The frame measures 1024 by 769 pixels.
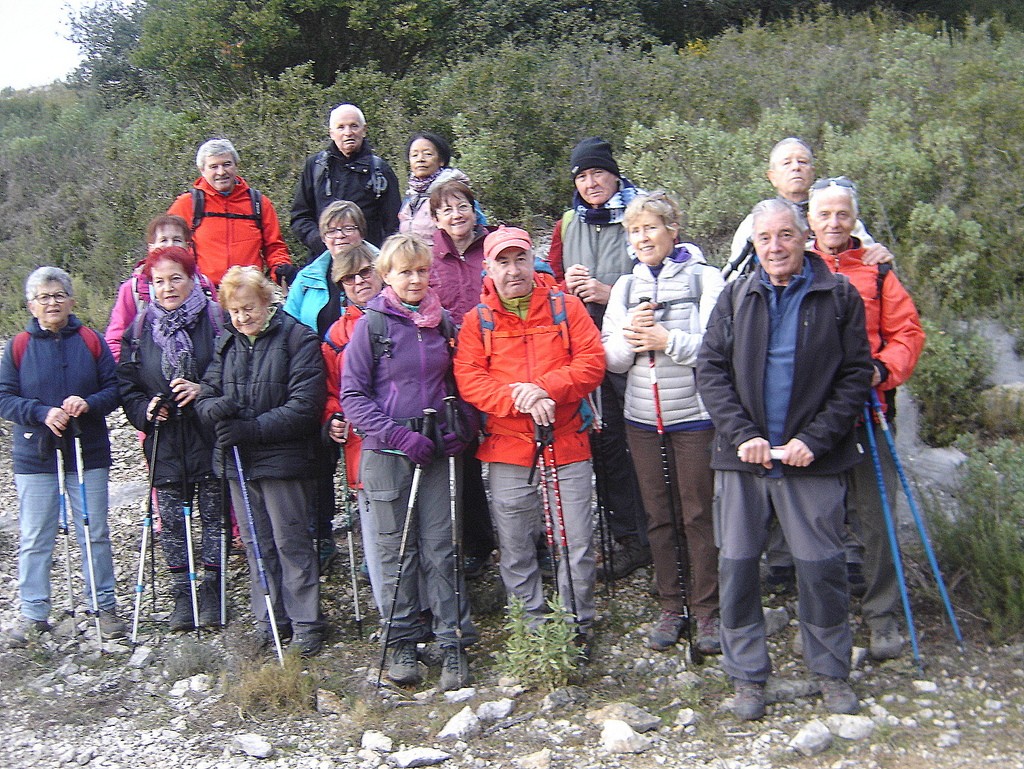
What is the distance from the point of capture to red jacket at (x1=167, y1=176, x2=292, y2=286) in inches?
267

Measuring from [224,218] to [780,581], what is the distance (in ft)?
14.1

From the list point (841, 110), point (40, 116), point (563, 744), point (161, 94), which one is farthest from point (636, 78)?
point (40, 116)

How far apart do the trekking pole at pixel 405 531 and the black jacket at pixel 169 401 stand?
4.56 ft

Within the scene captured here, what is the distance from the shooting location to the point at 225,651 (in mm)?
5754

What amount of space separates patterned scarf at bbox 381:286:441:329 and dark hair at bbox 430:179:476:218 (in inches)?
27.8

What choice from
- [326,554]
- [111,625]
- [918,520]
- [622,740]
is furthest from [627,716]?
[111,625]

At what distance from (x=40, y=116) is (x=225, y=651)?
17.5 m

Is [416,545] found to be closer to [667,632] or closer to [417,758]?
[417,758]

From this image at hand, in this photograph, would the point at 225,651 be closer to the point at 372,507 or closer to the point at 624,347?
the point at 372,507

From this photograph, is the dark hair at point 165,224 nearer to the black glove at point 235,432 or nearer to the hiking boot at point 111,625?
the black glove at point 235,432

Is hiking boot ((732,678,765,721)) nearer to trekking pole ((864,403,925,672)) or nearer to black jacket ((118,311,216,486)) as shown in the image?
trekking pole ((864,403,925,672))

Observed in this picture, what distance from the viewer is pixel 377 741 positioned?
4758 millimetres

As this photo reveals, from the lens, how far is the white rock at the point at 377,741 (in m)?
4.72

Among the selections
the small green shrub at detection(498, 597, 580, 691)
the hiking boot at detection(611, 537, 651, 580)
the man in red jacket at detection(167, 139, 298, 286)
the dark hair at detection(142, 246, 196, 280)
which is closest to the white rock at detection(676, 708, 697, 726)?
the small green shrub at detection(498, 597, 580, 691)
